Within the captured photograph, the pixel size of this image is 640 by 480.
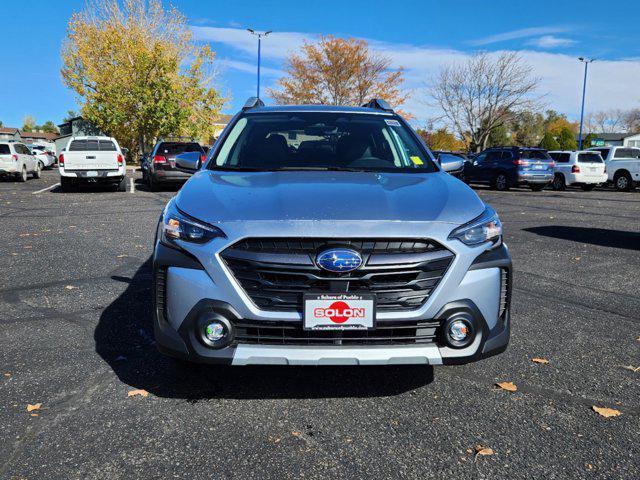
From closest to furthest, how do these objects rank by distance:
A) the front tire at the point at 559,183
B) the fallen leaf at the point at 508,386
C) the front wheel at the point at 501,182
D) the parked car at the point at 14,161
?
the fallen leaf at the point at 508,386
the front wheel at the point at 501,182
the parked car at the point at 14,161
the front tire at the point at 559,183

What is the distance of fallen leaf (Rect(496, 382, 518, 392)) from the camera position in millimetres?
3340

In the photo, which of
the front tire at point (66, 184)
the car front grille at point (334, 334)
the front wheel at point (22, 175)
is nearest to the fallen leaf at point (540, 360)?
the car front grille at point (334, 334)

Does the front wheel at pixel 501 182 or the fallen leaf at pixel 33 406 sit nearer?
the fallen leaf at pixel 33 406

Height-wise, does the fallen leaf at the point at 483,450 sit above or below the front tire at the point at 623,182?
below

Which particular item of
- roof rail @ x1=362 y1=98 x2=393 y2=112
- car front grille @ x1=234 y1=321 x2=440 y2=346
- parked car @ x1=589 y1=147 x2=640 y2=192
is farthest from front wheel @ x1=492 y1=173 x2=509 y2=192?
car front grille @ x1=234 y1=321 x2=440 y2=346

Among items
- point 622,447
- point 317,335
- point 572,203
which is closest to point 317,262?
point 317,335

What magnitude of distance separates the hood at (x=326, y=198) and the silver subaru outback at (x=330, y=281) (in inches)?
0.5

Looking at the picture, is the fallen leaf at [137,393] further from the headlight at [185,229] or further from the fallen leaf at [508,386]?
the fallen leaf at [508,386]

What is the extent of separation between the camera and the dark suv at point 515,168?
70.9 ft

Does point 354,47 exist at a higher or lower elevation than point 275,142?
higher

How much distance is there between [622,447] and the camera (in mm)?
2684

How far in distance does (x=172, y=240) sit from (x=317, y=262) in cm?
78

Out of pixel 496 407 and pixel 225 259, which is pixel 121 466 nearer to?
pixel 225 259

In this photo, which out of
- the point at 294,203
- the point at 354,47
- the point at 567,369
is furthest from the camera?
the point at 354,47
